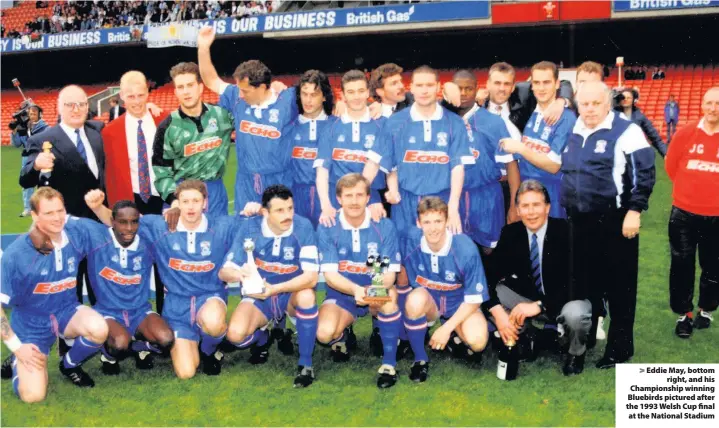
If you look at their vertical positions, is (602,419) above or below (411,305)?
below

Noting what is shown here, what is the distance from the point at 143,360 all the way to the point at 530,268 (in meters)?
2.38

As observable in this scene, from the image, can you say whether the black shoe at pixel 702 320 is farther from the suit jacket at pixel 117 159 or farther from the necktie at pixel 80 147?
the necktie at pixel 80 147

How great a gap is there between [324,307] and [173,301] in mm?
912

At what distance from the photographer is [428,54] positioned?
2398 centimetres

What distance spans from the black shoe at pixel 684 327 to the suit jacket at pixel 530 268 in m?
0.99

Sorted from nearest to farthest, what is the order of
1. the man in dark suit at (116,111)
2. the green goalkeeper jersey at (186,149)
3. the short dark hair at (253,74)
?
the green goalkeeper jersey at (186,149) < the short dark hair at (253,74) < the man in dark suit at (116,111)

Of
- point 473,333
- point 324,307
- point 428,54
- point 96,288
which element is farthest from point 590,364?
point 428,54

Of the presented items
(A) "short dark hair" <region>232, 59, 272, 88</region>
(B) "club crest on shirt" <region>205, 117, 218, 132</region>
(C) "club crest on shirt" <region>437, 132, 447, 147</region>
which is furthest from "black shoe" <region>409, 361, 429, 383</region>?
(A) "short dark hair" <region>232, 59, 272, 88</region>

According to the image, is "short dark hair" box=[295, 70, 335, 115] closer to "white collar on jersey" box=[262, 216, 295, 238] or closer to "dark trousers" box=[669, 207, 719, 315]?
"white collar on jersey" box=[262, 216, 295, 238]

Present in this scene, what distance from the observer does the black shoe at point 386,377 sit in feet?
13.5

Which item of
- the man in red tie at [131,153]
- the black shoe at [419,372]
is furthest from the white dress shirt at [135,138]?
the black shoe at [419,372]

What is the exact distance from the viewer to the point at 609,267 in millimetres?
4309

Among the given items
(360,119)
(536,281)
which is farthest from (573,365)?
(360,119)

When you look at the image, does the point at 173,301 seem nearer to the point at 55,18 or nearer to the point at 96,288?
the point at 96,288
